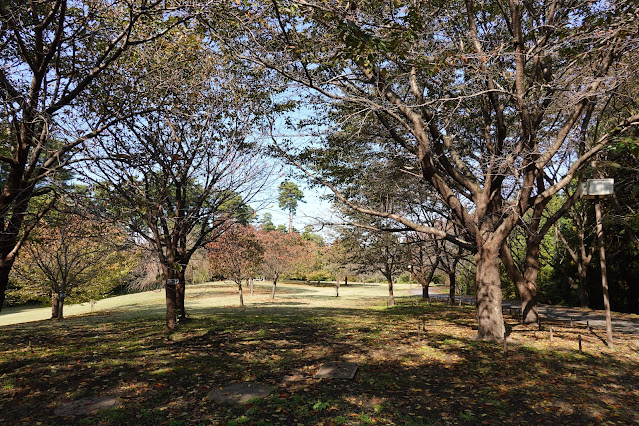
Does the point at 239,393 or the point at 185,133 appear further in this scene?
the point at 185,133

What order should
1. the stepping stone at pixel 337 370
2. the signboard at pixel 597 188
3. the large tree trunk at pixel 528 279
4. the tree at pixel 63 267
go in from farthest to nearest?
the tree at pixel 63 267, the large tree trunk at pixel 528 279, the signboard at pixel 597 188, the stepping stone at pixel 337 370

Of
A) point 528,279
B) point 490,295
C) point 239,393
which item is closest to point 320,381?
point 239,393

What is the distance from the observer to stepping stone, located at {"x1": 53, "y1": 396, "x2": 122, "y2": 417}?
4977 millimetres

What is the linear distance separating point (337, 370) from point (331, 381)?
56cm

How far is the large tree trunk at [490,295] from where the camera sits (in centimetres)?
938

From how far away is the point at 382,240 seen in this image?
855 inches

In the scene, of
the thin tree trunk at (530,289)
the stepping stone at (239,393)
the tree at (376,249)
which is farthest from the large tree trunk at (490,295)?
the tree at (376,249)

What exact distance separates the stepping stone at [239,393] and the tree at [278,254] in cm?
2492

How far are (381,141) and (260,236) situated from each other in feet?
84.4

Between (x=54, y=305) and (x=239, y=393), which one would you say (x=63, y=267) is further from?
(x=239, y=393)

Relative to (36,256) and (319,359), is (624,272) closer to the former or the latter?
(319,359)

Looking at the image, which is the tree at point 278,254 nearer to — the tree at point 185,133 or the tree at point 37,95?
the tree at point 185,133

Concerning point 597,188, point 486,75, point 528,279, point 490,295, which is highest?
point 486,75

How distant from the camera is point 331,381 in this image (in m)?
6.22
